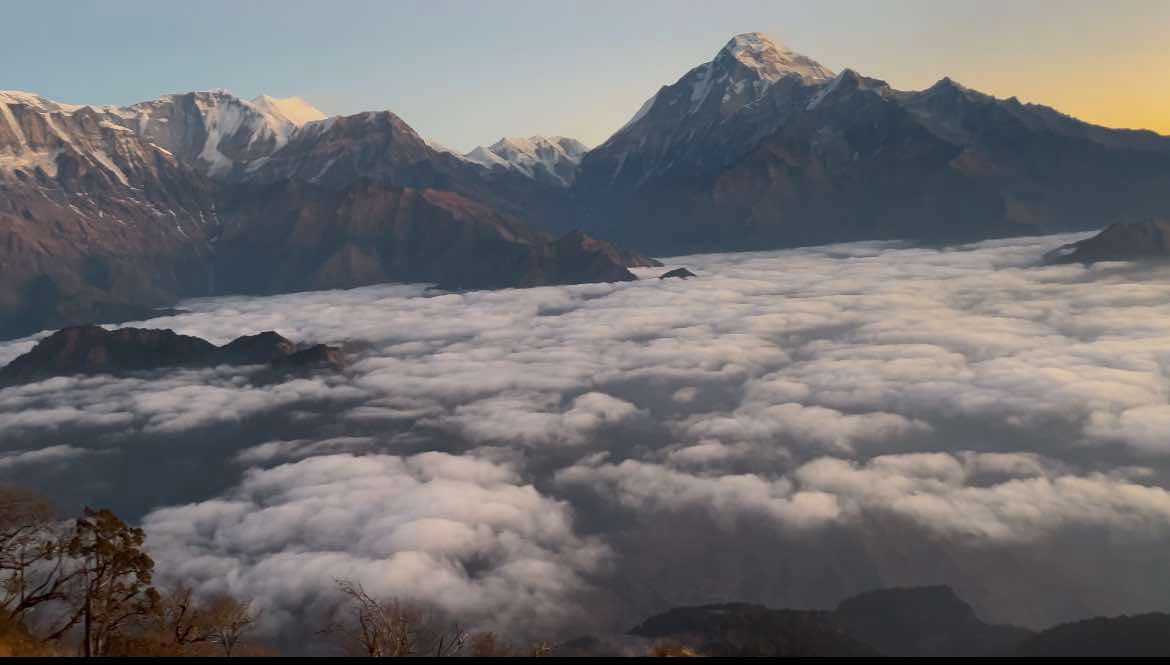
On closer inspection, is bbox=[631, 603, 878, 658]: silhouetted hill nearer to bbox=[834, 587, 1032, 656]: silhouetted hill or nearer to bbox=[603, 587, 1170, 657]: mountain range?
bbox=[603, 587, 1170, 657]: mountain range

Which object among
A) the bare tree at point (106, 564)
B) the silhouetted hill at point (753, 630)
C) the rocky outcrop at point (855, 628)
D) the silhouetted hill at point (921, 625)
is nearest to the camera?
the bare tree at point (106, 564)

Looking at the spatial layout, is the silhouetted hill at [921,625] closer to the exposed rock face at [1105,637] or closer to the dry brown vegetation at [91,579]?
the exposed rock face at [1105,637]

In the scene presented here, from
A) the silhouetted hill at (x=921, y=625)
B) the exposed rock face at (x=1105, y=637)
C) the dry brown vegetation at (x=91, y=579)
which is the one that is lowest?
the silhouetted hill at (x=921, y=625)

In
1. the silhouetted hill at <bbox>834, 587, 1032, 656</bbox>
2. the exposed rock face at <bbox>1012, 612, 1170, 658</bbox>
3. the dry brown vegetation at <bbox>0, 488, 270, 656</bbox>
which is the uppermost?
the dry brown vegetation at <bbox>0, 488, 270, 656</bbox>

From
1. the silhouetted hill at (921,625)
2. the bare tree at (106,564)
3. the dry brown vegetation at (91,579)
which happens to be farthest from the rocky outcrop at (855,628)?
the bare tree at (106,564)

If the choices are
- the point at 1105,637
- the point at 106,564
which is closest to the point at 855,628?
the point at 1105,637

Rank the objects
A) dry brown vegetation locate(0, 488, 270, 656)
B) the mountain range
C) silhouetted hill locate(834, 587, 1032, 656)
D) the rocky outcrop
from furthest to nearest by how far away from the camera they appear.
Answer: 1. silhouetted hill locate(834, 587, 1032, 656)
2. the rocky outcrop
3. the mountain range
4. dry brown vegetation locate(0, 488, 270, 656)

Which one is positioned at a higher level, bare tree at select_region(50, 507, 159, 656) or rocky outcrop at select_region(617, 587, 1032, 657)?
bare tree at select_region(50, 507, 159, 656)

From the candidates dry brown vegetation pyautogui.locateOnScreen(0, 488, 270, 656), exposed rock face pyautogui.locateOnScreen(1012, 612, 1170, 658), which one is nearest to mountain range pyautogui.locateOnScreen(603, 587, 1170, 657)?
exposed rock face pyautogui.locateOnScreen(1012, 612, 1170, 658)
